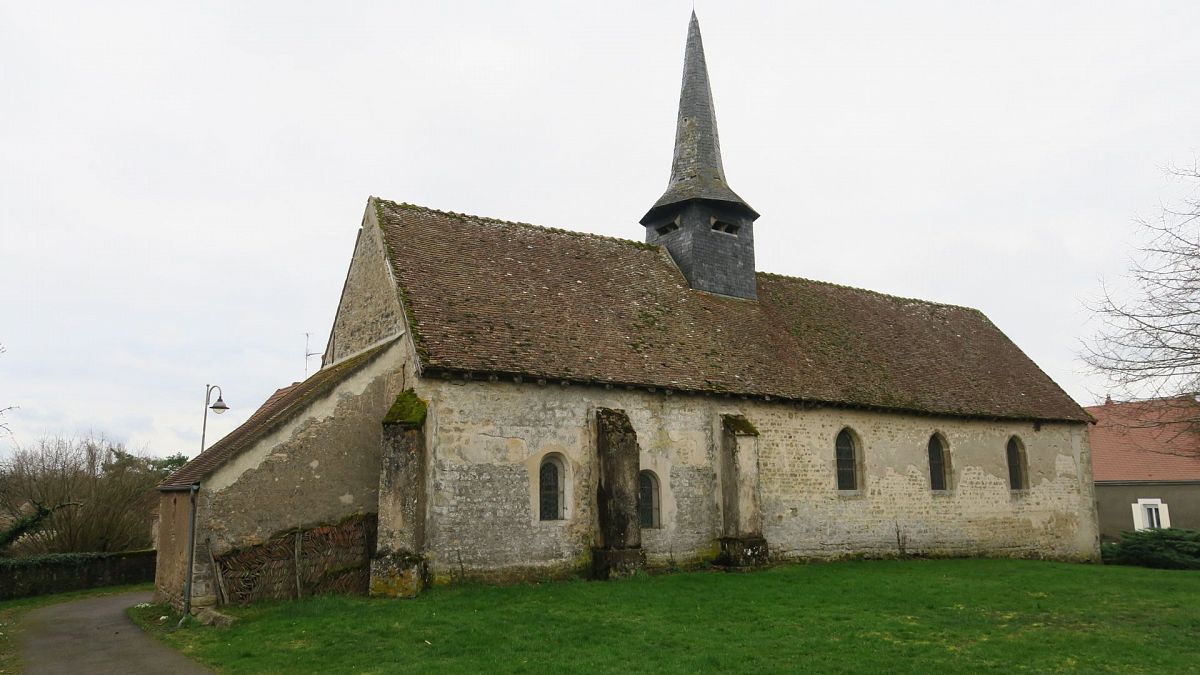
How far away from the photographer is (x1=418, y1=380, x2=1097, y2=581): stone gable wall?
15.7 metres

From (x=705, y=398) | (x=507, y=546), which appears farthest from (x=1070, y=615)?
(x=507, y=546)

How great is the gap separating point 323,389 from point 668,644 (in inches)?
345

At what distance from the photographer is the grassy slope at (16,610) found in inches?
465

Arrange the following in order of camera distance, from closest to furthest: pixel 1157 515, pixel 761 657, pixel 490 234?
1. pixel 761 657
2. pixel 490 234
3. pixel 1157 515

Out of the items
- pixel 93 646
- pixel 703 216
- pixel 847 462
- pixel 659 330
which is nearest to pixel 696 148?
pixel 703 216

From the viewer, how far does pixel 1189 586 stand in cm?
1706

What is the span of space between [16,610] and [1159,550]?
99.2 ft

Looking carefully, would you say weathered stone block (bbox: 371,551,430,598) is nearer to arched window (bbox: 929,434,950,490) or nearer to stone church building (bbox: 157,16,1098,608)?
stone church building (bbox: 157,16,1098,608)

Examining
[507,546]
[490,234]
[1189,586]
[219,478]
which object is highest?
[490,234]

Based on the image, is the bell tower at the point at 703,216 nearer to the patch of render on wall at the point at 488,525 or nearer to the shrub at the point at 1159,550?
the patch of render on wall at the point at 488,525

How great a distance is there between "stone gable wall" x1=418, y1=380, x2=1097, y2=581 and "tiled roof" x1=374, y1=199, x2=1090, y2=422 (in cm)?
60

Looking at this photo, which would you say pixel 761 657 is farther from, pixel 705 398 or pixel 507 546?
pixel 705 398

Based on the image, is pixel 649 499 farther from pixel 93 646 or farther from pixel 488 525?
pixel 93 646

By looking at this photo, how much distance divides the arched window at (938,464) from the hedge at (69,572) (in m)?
23.4
